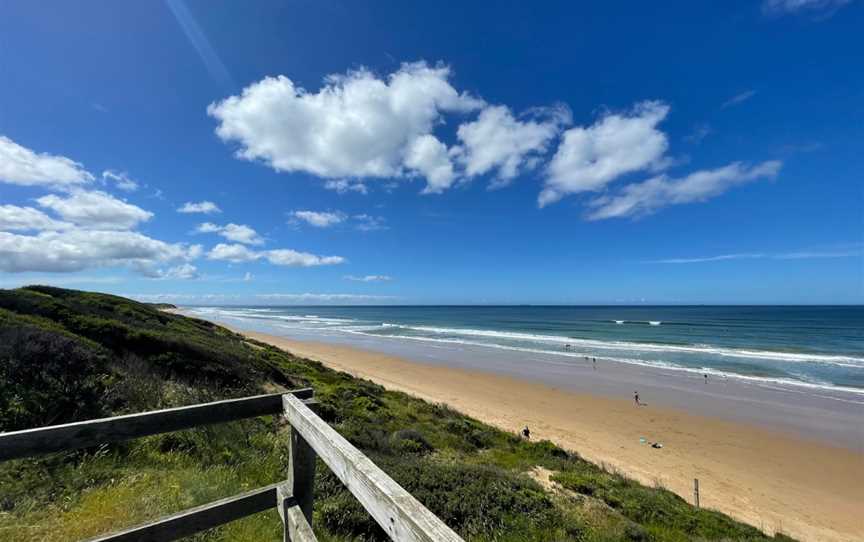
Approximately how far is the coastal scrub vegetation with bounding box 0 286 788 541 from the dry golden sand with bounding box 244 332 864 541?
98.1 inches

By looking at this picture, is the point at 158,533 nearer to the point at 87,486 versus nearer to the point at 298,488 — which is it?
the point at 298,488

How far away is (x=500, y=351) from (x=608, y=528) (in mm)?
30742

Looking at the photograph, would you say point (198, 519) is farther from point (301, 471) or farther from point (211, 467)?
point (211, 467)

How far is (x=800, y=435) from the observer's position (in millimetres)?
14820

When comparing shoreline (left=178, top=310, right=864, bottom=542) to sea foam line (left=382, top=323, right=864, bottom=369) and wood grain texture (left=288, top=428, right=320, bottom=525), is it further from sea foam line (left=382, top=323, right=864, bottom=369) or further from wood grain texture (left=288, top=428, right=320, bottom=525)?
sea foam line (left=382, top=323, right=864, bottom=369)

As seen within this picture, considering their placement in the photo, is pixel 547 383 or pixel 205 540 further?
pixel 547 383

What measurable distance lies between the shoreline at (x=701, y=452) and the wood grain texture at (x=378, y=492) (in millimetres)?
11017

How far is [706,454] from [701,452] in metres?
0.17

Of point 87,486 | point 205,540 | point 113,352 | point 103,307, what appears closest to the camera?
point 205,540

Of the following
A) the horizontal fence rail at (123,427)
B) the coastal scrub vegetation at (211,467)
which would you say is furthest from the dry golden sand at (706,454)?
the horizontal fence rail at (123,427)

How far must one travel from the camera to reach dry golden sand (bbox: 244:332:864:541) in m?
9.78

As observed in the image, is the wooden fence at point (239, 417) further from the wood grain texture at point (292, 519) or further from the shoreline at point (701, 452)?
the shoreline at point (701, 452)

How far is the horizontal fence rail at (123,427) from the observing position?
2.12m

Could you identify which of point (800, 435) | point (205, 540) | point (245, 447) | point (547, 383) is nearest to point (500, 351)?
point (547, 383)
